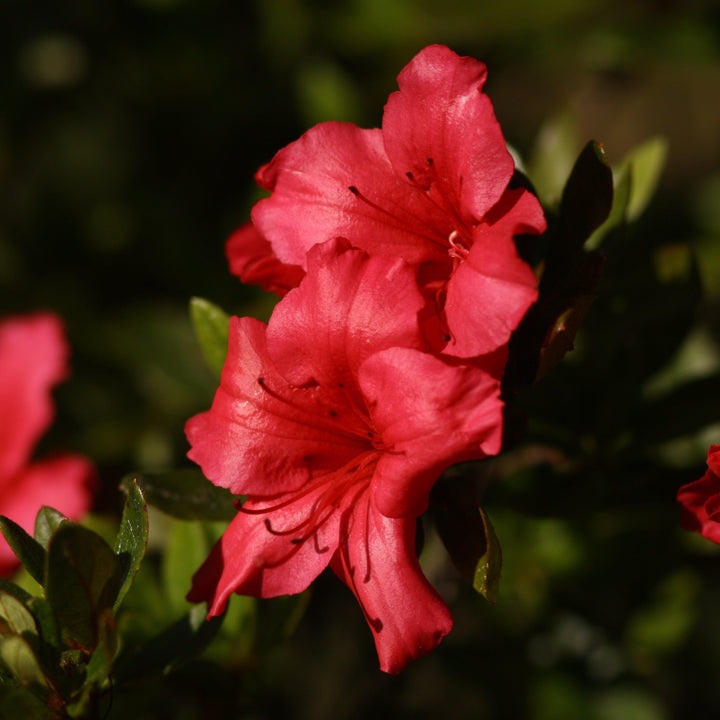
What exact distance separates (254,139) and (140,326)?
720 mm

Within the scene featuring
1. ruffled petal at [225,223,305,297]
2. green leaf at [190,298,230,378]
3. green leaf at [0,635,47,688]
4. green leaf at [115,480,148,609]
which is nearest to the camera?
green leaf at [0,635,47,688]

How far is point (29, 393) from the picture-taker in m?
1.82

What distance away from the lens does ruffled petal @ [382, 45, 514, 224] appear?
0.99 metres

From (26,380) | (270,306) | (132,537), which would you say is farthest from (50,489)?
(132,537)

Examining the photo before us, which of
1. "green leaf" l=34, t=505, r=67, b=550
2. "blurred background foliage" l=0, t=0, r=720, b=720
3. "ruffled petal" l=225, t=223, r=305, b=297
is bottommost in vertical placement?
"blurred background foliage" l=0, t=0, r=720, b=720

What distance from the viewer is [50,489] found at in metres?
1.75

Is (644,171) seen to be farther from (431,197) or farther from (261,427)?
(261,427)

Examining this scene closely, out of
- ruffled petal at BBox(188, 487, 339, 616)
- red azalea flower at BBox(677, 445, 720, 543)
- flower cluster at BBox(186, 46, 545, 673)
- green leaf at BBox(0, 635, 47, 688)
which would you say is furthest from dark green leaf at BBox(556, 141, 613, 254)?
green leaf at BBox(0, 635, 47, 688)

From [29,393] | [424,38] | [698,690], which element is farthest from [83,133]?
[698,690]

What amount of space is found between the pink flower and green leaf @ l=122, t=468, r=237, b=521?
0.53 m

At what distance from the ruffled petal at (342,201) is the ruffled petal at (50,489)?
0.83m

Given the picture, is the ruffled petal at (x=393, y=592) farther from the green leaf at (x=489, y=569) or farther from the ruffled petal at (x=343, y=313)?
the ruffled petal at (x=343, y=313)

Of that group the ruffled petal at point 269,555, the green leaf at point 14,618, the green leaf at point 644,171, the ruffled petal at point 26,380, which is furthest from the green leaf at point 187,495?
the green leaf at point 644,171

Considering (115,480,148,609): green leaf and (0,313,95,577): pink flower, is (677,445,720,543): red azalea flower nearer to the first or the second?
(115,480,148,609): green leaf
